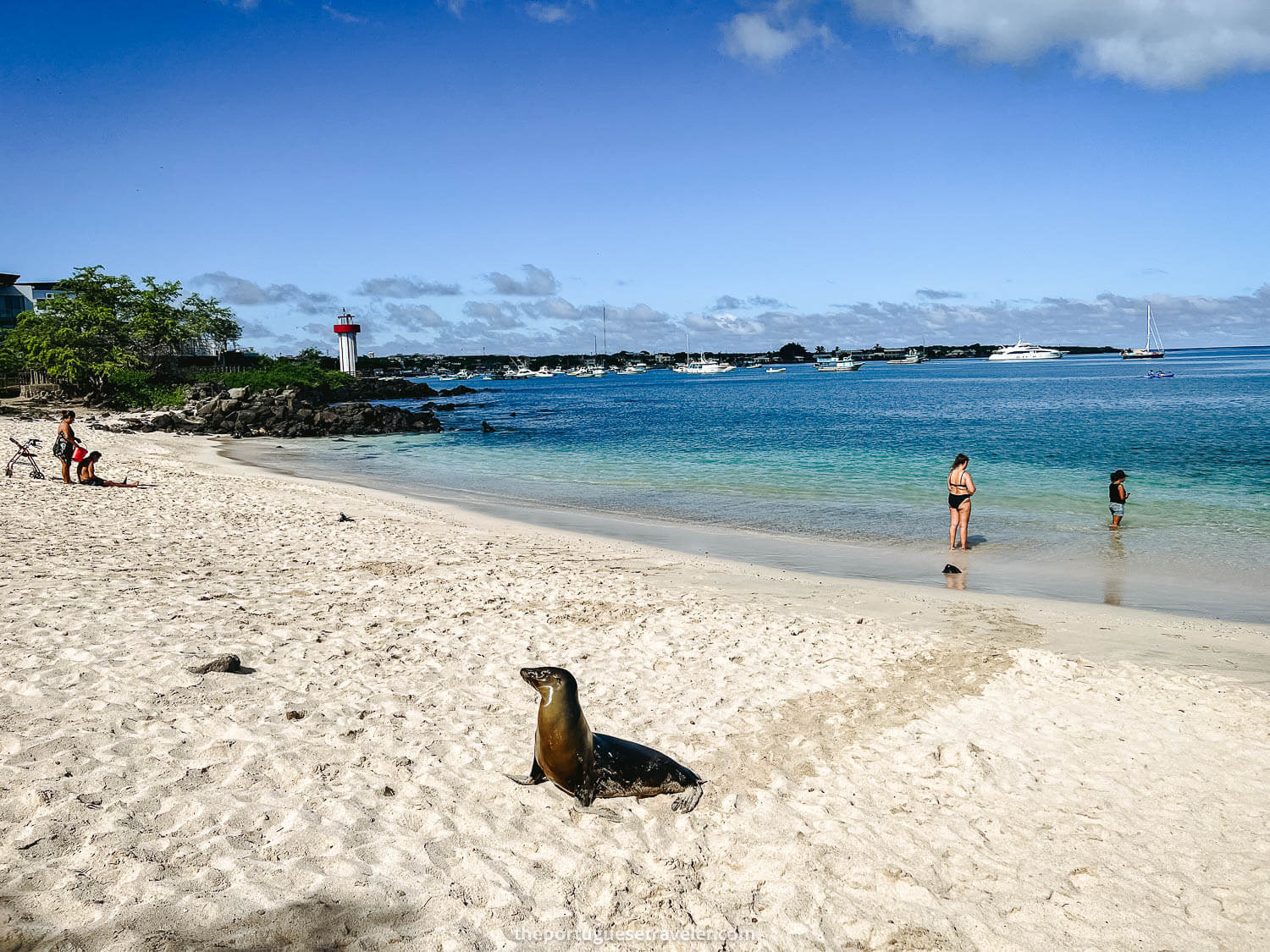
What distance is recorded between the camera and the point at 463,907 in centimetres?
400

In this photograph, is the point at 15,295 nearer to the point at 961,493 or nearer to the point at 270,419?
the point at 270,419

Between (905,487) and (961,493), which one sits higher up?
(961,493)

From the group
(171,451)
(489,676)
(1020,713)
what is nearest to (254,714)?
(489,676)

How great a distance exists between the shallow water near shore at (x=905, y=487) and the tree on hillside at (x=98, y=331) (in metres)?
21.4

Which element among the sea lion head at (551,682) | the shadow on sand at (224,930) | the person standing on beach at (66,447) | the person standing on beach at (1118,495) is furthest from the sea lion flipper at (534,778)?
the person standing on beach at (66,447)

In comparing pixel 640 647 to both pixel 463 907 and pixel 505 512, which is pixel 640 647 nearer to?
pixel 463 907

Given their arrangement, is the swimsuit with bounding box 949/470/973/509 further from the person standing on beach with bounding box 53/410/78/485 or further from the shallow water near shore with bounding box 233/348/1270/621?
the person standing on beach with bounding box 53/410/78/485

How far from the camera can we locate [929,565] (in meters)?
13.4

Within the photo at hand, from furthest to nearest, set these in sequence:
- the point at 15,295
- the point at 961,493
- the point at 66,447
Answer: the point at 15,295
the point at 66,447
the point at 961,493

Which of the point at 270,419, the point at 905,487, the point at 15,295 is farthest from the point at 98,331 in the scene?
the point at 905,487

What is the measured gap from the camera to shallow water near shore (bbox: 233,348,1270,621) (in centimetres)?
1325

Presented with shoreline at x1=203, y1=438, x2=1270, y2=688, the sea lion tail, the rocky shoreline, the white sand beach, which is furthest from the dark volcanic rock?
the sea lion tail

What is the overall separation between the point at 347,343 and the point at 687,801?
9827 cm

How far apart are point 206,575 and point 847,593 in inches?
339
